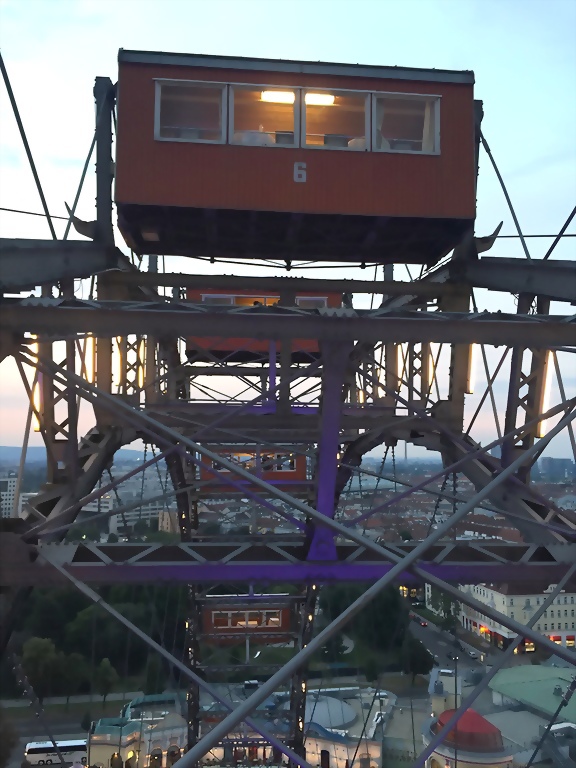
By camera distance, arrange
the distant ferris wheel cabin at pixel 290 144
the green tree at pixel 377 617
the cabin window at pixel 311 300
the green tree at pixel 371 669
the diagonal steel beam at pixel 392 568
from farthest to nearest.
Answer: the green tree at pixel 377 617 → the green tree at pixel 371 669 → the cabin window at pixel 311 300 → the distant ferris wheel cabin at pixel 290 144 → the diagonal steel beam at pixel 392 568

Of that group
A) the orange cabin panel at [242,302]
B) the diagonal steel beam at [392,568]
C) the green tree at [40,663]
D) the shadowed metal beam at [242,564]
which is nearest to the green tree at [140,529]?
the green tree at [40,663]

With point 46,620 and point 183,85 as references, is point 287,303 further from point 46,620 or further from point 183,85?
point 46,620

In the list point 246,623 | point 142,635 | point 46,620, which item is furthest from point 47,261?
point 46,620

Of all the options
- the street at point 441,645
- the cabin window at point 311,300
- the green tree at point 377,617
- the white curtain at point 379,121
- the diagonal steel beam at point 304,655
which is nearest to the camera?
the diagonal steel beam at point 304,655

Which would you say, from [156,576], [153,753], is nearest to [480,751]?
[153,753]

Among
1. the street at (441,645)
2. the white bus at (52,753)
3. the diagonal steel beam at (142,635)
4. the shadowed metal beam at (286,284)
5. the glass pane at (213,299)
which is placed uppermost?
the glass pane at (213,299)

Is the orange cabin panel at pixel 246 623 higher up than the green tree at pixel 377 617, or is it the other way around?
the orange cabin panel at pixel 246 623

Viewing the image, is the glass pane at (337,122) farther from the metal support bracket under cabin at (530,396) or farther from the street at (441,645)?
the street at (441,645)

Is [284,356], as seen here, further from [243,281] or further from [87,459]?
[87,459]
